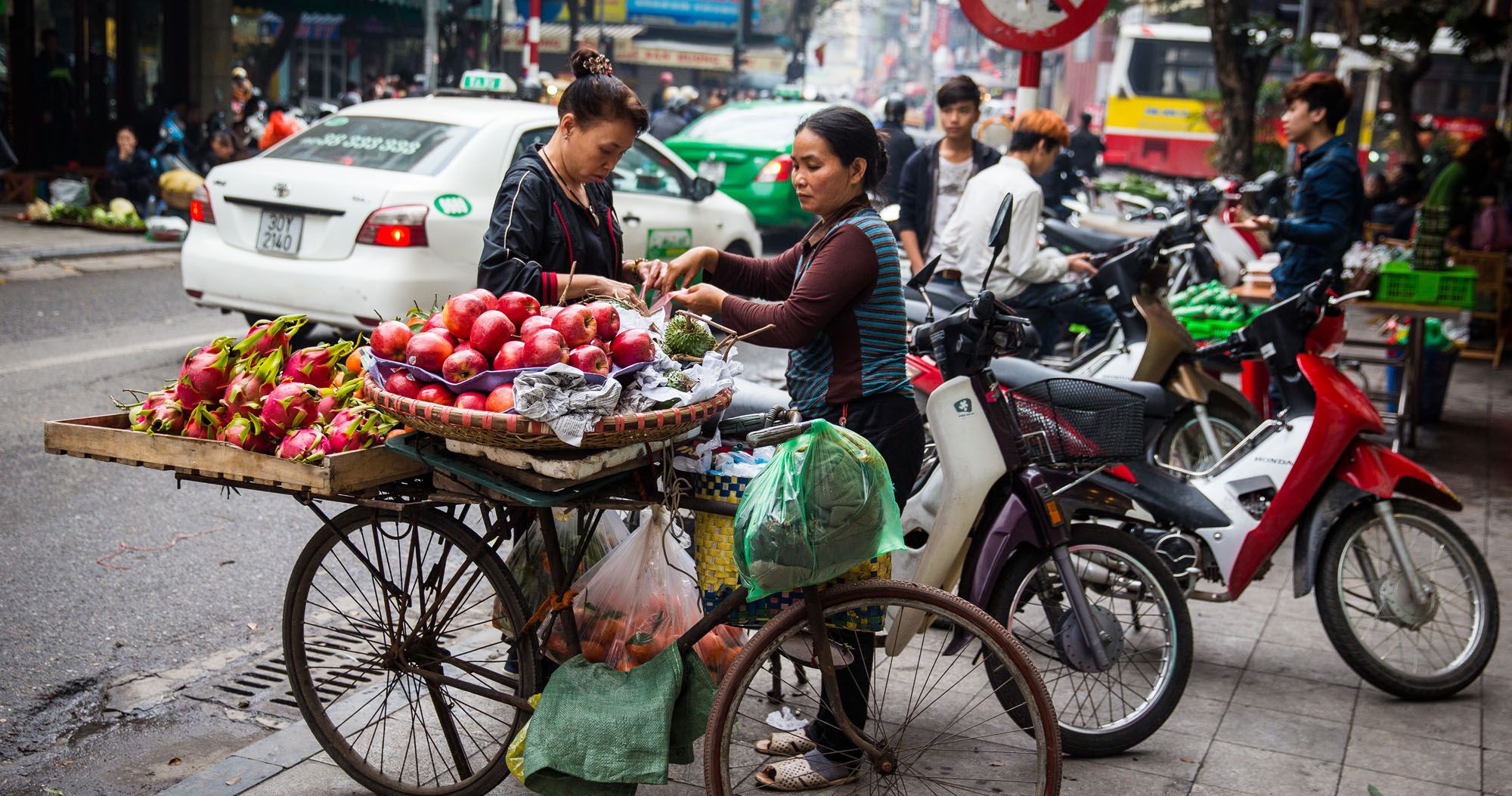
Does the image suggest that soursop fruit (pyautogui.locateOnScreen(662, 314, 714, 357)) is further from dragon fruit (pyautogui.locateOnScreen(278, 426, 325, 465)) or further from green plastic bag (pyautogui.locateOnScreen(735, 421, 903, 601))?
dragon fruit (pyautogui.locateOnScreen(278, 426, 325, 465))

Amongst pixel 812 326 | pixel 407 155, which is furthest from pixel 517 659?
pixel 407 155

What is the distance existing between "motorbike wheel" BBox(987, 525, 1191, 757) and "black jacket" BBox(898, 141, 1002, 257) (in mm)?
3436

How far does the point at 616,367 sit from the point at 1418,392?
590cm

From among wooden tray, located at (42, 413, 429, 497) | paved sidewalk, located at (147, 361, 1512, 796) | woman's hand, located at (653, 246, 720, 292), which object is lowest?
paved sidewalk, located at (147, 361, 1512, 796)

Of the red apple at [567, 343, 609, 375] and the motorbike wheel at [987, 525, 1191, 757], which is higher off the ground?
the red apple at [567, 343, 609, 375]

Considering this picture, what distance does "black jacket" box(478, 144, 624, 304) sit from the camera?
10.5 feet

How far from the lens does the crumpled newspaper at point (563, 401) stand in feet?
8.19

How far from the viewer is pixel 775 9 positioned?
53.6 m

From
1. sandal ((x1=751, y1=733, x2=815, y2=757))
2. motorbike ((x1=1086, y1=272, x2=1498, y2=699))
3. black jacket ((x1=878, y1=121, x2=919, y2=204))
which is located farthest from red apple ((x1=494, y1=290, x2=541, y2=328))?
black jacket ((x1=878, y1=121, x2=919, y2=204))

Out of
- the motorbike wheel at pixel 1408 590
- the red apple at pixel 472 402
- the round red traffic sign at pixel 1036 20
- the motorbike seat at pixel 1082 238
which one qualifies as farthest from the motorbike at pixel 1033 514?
the motorbike seat at pixel 1082 238

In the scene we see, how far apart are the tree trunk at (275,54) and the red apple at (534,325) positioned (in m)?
22.1

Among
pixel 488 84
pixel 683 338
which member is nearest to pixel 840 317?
pixel 683 338

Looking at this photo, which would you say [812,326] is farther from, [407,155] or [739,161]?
[739,161]

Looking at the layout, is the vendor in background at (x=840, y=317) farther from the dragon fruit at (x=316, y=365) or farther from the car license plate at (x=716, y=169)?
the car license plate at (x=716, y=169)
